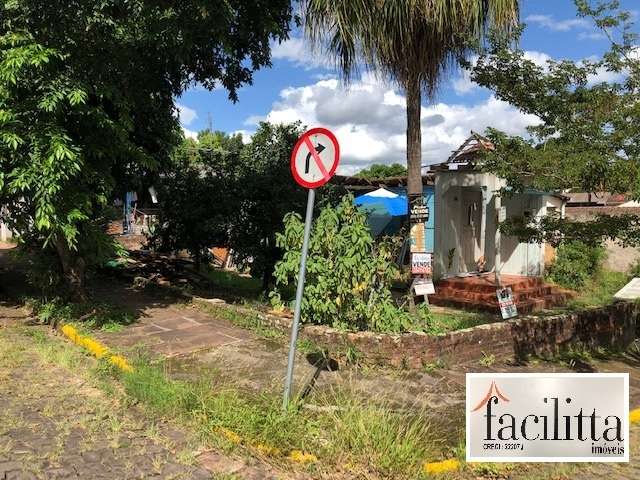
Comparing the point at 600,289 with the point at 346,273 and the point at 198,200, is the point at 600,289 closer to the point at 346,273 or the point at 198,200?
the point at 346,273

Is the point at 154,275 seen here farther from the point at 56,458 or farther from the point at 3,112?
the point at 56,458

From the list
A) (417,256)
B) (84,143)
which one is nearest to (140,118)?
(84,143)

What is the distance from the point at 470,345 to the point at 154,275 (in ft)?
25.5

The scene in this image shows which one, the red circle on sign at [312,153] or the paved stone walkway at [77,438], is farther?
the red circle on sign at [312,153]

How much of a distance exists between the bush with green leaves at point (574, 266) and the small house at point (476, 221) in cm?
43

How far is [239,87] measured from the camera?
1140cm

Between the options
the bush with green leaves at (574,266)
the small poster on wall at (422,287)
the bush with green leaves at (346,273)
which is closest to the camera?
the bush with green leaves at (346,273)

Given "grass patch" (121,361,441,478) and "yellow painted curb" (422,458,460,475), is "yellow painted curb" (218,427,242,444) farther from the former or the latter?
"yellow painted curb" (422,458,460,475)

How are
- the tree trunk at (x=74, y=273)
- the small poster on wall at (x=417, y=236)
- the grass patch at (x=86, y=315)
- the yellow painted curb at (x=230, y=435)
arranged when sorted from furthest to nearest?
the small poster on wall at (x=417, y=236) < the tree trunk at (x=74, y=273) < the grass patch at (x=86, y=315) < the yellow painted curb at (x=230, y=435)

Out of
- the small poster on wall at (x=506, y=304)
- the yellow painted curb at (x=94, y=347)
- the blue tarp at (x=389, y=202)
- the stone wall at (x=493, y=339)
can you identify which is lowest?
the yellow painted curb at (x=94, y=347)

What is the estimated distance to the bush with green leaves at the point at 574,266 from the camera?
1477 centimetres
